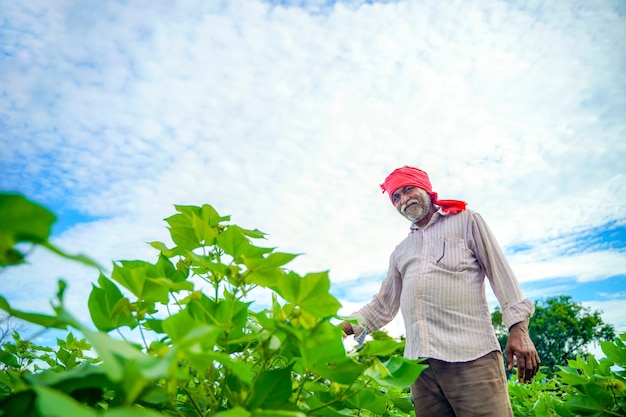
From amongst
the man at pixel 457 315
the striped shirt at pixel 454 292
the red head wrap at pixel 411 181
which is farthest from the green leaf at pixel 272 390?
the red head wrap at pixel 411 181

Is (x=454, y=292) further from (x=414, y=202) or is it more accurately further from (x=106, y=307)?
(x=106, y=307)

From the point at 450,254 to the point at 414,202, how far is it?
0.50 meters

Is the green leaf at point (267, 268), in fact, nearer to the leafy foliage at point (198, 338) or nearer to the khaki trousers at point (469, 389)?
the leafy foliage at point (198, 338)

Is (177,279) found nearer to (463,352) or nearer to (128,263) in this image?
(128,263)

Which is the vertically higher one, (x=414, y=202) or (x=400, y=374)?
(x=414, y=202)

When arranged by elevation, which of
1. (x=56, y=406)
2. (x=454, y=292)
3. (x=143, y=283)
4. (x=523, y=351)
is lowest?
(x=56, y=406)

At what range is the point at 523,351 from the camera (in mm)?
2217

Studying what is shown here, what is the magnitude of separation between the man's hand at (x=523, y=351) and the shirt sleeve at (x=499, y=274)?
4 cm

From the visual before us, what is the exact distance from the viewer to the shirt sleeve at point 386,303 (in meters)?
2.77

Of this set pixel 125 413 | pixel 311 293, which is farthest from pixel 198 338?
pixel 311 293

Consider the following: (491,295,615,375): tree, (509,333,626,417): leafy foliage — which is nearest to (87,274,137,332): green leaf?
(509,333,626,417): leafy foliage

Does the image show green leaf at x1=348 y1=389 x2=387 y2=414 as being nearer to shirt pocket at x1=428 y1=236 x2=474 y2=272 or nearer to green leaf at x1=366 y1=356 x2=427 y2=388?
green leaf at x1=366 y1=356 x2=427 y2=388

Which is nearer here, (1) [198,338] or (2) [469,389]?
(1) [198,338]

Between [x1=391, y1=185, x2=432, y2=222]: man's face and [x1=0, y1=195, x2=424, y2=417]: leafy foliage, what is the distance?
2067 mm
